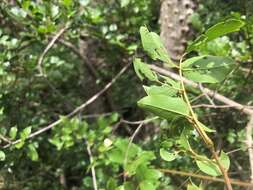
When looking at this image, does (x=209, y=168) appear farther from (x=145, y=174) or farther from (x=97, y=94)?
(x=97, y=94)

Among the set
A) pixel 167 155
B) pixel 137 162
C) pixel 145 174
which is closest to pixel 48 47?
pixel 137 162

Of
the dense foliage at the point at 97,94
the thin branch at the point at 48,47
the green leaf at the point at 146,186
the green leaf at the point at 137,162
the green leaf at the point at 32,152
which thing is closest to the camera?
the green leaf at the point at 146,186

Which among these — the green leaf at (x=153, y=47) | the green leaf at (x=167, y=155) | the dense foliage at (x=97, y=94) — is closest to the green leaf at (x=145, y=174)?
the dense foliage at (x=97, y=94)

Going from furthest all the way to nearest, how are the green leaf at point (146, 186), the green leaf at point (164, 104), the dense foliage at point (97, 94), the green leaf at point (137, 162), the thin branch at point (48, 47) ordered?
1. the thin branch at point (48, 47)
2. the dense foliage at point (97, 94)
3. the green leaf at point (137, 162)
4. the green leaf at point (146, 186)
5. the green leaf at point (164, 104)

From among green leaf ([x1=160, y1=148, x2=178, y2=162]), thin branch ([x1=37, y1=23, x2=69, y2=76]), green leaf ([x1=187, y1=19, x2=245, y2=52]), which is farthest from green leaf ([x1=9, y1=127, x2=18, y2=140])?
green leaf ([x1=187, y1=19, x2=245, y2=52])

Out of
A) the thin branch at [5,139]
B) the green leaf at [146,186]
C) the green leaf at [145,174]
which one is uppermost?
the thin branch at [5,139]

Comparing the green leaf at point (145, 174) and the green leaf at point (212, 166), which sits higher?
the green leaf at point (212, 166)

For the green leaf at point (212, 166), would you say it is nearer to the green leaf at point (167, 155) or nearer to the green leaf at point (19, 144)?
the green leaf at point (167, 155)
